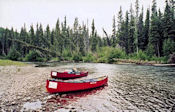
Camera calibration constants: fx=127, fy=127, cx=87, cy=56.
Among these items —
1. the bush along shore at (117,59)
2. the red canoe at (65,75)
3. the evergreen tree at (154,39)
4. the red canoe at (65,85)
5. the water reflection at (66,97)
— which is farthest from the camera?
the evergreen tree at (154,39)

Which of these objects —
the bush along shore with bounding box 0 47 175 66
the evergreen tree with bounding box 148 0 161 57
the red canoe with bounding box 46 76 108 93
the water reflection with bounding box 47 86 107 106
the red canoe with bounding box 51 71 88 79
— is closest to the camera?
the water reflection with bounding box 47 86 107 106

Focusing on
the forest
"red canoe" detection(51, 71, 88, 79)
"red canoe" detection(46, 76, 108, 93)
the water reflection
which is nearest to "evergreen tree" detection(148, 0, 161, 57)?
the forest

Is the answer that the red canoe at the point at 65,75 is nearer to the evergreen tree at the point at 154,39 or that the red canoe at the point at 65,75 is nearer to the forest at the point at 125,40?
the forest at the point at 125,40

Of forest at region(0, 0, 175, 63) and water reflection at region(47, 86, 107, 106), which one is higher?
forest at region(0, 0, 175, 63)

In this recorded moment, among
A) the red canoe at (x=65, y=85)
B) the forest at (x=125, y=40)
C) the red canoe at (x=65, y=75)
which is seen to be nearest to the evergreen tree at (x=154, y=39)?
the forest at (x=125, y=40)

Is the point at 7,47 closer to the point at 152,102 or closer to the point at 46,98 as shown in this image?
the point at 46,98

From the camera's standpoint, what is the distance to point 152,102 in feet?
29.6

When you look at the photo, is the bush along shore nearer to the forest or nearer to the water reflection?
the forest

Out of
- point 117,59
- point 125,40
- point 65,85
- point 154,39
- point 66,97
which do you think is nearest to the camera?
point 66,97

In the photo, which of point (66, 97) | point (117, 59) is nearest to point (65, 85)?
point (66, 97)

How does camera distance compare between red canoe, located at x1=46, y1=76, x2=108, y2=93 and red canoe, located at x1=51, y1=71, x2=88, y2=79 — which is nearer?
red canoe, located at x1=46, y1=76, x2=108, y2=93

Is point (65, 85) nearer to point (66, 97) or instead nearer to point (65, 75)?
point (66, 97)

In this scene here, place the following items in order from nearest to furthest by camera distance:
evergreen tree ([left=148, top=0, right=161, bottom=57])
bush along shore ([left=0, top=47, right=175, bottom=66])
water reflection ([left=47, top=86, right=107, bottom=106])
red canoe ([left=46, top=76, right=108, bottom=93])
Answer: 1. water reflection ([left=47, top=86, right=107, bottom=106])
2. red canoe ([left=46, top=76, right=108, bottom=93])
3. bush along shore ([left=0, top=47, right=175, bottom=66])
4. evergreen tree ([left=148, top=0, right=161, bottom=57])

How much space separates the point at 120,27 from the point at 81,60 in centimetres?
2459
